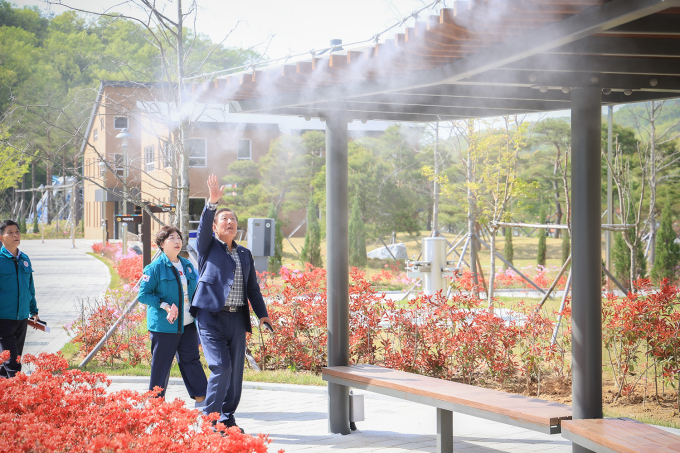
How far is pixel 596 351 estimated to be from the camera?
3658 millimetres

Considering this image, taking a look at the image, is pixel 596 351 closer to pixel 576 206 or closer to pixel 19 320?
pixel 576 206


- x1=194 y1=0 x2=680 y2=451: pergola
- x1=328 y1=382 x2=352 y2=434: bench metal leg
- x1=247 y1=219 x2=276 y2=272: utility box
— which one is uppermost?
x1=194 y1=0 x2=680 y2=451: pergola

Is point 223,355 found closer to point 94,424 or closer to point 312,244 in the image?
point 94,424

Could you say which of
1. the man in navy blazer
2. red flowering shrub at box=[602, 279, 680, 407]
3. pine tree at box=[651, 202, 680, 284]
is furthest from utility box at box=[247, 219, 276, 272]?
pine tree at box=[651, 202, 680, 284]

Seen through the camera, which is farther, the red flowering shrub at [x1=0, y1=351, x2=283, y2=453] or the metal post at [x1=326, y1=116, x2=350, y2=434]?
the metal post at [x1=326, y1=116, x2=350, y2=434]

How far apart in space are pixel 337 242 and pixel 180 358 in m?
1.63

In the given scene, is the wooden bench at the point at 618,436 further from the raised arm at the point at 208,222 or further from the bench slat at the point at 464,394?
the raised arm at the point at 208,222

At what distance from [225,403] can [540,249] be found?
18.7 m

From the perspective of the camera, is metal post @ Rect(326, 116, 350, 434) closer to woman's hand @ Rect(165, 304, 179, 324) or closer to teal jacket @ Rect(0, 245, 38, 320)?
woman's hand @ Rect(165, 304, 179, 324)

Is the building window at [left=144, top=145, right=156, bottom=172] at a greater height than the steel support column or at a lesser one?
greater

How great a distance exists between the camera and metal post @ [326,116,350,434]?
4.94 m

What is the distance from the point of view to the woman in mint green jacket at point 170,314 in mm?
4934

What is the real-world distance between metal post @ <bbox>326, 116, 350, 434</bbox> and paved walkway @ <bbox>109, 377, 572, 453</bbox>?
32 centimetres

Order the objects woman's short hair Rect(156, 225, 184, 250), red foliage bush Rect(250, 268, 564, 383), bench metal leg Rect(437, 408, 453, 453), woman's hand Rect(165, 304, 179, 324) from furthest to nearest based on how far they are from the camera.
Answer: red foliage bush Rect(250, 268, 564, 383) → woman's short hair Rect(156, 225, 184, 250) → woman's hand Rect(165, 304, 179, 324) → bench metal leg Rect(437, 408, 453, 453)
